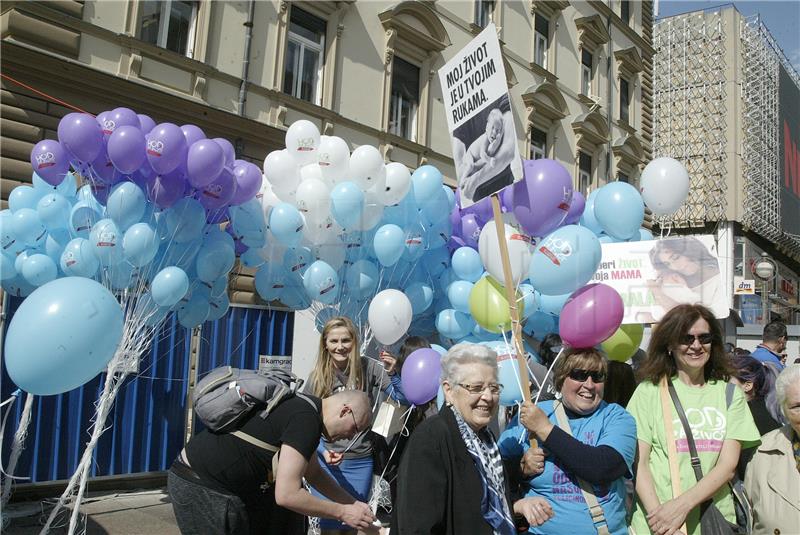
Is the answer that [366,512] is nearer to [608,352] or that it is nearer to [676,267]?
[608,352]

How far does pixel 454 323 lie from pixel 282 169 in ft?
7.50

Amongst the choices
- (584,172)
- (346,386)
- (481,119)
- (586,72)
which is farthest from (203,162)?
(586,72)

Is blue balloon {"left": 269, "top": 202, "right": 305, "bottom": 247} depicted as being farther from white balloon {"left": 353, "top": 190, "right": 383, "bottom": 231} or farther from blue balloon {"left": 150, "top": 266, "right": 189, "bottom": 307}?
blue balloon {"left": 150, "top": 266, "right": 189, "bottom": 307}

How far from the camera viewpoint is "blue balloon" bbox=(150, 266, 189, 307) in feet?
18.1

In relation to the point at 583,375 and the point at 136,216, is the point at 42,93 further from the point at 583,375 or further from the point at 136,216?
the point at 583,375

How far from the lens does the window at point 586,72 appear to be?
17.8 metres

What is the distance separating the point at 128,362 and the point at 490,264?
3.45 m

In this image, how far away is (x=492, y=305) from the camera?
15.2 ft

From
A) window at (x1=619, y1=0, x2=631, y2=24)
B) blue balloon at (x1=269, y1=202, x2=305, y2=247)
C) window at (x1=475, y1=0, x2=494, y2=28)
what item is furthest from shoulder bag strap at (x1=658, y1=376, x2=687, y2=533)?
window at (x1=619, y1=0, x2=631, y2=24)

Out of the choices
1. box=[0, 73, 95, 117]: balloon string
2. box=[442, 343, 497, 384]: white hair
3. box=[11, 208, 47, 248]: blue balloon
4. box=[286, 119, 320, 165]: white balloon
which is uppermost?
box=[0, 73, 95, 117]: balloon string

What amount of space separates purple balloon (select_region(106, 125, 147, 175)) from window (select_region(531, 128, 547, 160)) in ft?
39.2

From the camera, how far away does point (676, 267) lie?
175 inches

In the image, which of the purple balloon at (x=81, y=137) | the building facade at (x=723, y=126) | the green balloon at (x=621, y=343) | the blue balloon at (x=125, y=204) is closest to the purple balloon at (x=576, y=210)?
the green balloon at (x=621, y=343)

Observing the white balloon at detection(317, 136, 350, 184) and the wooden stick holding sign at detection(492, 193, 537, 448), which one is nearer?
the wooden stick holding sign at detection(492, 193, 537, 448)
